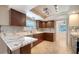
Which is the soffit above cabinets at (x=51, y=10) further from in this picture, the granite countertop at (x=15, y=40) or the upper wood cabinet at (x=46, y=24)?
the granite countertop at (x=15, y=40)

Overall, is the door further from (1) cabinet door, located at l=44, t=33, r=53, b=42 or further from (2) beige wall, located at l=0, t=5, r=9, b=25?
(2) beige wall, located at l=0, t=5, r=9, b=25

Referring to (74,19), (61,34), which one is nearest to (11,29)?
(61,34)

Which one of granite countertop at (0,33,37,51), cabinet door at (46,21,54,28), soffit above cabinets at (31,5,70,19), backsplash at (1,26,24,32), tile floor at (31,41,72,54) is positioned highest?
Result: soffit above cabinets at (31,5,70,19)

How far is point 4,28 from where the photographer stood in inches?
49.6

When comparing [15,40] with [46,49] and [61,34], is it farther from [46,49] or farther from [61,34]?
[61,34]

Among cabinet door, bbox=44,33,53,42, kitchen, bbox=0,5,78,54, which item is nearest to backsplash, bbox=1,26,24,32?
kitchen, bbox=0,5,78,54

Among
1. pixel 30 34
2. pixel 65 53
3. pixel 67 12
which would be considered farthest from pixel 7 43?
pixel 67 12

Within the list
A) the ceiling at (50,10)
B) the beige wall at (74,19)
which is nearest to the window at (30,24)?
the ceiling at (50,10)

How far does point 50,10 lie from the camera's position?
128 centimetres

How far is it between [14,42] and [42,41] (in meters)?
0.37

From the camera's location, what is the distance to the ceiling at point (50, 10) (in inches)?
49.0

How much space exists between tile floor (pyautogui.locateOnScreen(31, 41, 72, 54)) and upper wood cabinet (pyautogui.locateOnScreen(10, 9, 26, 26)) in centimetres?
36

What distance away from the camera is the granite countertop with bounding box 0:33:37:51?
1.26 meters

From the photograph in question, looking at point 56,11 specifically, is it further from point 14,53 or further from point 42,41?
point 14,53
